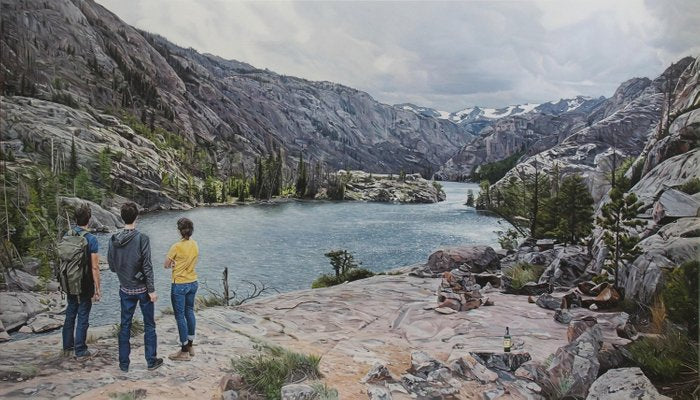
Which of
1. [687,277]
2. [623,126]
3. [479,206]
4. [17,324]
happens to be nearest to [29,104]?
[17,324]

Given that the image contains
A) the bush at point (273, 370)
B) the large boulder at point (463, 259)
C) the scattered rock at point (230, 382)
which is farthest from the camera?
the large boulder at point (463, 259)

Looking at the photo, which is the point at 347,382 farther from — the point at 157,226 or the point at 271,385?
the point at 157,226

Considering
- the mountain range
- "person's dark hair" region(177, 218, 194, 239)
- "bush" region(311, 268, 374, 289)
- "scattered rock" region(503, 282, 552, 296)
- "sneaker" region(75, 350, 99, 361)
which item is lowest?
"bush" region(311, 268, 374, 289)

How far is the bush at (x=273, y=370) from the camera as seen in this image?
16.1 ft

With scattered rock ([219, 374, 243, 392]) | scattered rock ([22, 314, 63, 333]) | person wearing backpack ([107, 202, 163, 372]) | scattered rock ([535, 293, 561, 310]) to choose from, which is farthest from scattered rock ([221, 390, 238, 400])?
scattered rock ([22, 314, 63, 333])

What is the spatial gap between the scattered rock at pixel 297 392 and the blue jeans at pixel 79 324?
2.41 meters

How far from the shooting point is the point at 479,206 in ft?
162

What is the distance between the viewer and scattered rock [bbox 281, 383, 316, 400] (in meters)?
4.50

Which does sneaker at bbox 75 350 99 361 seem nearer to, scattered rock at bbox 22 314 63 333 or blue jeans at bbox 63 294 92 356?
blue jeans at bbox 63 294 92 356

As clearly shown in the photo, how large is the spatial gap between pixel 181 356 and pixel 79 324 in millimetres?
1181

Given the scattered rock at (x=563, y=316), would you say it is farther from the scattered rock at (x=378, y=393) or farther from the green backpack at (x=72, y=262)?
the green backpack at (x=72, y=262)

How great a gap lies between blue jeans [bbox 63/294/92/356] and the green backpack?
0.17 metres

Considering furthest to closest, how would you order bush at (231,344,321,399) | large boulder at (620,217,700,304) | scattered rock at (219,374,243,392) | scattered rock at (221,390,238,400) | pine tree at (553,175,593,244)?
pine tree at (553,175,593,244) → large boulder at (620,217,700,304) → bush at (231,344,321,399) → scattered rock at (219,374,243,392) → scattered rock at (221,390,238,400)

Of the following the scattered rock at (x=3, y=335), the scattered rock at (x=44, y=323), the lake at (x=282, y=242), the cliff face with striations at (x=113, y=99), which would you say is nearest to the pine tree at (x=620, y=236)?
the cliff face with striations at (x=113, y=99)
